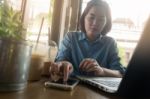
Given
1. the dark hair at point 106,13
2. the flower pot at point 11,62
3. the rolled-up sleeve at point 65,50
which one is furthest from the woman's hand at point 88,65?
the dark hair at point 106,13

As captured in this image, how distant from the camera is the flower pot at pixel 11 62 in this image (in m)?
0.68

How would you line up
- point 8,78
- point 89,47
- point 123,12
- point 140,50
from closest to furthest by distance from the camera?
1. point 140,50
2. point 8,78
3. point 89,47
4. point 123,12

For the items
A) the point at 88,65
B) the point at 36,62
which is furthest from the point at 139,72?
the point at 88,65

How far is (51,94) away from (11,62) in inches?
6.1

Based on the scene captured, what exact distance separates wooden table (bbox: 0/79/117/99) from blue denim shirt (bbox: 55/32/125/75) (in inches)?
35.2

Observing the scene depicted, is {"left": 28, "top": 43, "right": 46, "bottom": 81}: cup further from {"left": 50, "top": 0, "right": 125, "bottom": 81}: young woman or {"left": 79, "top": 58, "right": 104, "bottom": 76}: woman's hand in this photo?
{"left": 50, "top": 0, "right": 125, "bottom": 81}: young woman

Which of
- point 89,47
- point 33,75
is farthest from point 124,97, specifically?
point 89,47

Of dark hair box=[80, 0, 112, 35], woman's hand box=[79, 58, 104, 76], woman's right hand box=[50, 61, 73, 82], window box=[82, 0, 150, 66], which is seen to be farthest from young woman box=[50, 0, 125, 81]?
woman's right hand box=[50, 61, 73, 82]

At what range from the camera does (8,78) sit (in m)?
0.68

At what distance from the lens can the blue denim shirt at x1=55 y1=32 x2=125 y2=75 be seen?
1.79m

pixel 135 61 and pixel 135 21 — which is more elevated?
pixel 135 21

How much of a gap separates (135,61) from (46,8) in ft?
6.13

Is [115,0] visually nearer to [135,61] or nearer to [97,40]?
[97,40]

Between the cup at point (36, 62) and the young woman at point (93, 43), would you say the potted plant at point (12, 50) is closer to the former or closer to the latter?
the cup at point (36, 62)
